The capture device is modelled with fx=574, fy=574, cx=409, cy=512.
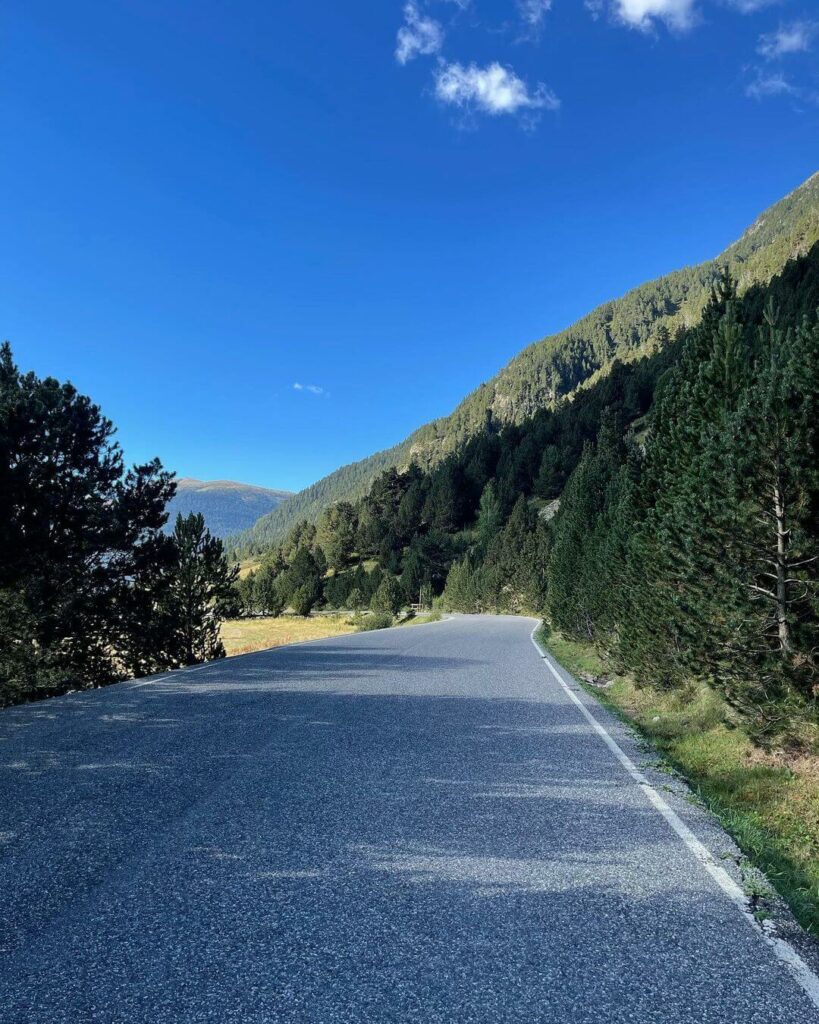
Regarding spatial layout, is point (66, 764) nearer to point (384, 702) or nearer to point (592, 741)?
point (384, 702)

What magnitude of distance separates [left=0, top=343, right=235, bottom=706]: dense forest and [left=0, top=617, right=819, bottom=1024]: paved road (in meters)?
8.81

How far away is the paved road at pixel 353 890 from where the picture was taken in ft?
7.99

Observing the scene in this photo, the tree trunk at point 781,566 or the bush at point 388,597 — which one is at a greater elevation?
the tree trunk at point 781,566

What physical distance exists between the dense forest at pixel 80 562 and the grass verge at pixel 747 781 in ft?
43.3

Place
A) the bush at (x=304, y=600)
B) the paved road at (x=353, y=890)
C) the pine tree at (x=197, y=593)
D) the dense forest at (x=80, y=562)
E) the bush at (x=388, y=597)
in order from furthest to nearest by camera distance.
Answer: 1. the bush at (x=304, y=600)
2. the bush at (x=388, y=597)
3. the pine tree at (x=197, y=593)
4. the dense forest at (x=80, y=562)
5. the paved road at (x=353, y=890)

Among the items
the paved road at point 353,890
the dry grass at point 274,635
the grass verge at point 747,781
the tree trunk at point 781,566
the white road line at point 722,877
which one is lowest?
the dry grass at point 274,635

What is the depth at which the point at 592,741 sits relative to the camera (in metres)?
7.19

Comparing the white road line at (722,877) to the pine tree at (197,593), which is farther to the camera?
Answer: the pine tree at (197,593)

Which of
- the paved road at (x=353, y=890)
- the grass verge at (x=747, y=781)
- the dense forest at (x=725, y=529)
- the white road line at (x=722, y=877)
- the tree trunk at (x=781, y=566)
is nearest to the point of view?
the paved road at (x=353, y=890)

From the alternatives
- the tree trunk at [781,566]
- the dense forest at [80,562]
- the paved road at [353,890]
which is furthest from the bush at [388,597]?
the paved road at [353,890]

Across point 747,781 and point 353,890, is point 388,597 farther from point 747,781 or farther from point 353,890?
point 353,890

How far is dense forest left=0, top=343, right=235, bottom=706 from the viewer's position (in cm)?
1350

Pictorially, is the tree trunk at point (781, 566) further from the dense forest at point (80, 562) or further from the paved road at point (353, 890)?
the dense forest at point (80, 562)

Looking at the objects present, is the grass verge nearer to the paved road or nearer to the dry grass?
the paved road
